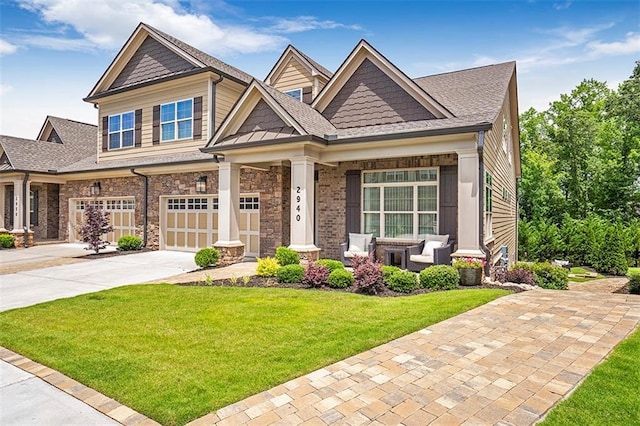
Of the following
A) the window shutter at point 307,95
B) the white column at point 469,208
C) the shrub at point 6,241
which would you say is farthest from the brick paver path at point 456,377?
the shrub at point 6,241

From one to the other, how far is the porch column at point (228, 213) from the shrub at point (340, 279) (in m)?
4.70

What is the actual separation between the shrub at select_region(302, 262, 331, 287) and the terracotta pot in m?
2.88

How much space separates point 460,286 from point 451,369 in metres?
4.68

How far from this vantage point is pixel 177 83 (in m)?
16.3

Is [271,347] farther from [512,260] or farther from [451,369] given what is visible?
[512,260]

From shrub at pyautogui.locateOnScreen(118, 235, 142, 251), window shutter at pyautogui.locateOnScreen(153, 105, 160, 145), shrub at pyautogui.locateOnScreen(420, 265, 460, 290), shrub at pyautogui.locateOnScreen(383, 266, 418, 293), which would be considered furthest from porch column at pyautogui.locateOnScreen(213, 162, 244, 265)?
shrub at pyautogui.locateOnScreen(420, 265, 460, 290)

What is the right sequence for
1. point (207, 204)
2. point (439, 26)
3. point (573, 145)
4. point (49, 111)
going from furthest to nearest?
point (573, 145), point (49, 111), point (207, 204), point (439, 26)

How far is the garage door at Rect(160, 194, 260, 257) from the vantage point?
14484 millimetres

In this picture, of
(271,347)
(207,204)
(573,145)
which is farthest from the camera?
(573,145)

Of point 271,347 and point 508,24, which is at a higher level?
point 508,24

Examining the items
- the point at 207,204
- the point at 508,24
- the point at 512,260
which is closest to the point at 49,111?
the point at 207,204

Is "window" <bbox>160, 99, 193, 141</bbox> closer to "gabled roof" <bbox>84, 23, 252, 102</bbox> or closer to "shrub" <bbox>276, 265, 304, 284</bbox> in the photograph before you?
→ "gabled roof" <bbox>84, 23, 252, 102</bbox>

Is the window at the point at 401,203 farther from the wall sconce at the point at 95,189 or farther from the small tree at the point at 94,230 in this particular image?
the wall sconce at the point at 95,189

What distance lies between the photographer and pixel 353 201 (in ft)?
40.8
